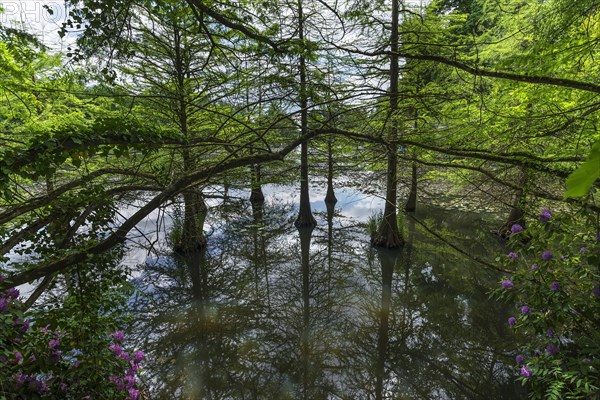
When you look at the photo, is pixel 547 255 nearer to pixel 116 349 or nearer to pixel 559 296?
pixel 559 296

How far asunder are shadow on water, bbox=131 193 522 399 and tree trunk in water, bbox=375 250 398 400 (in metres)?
0.02

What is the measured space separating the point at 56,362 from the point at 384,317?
16.3 ft

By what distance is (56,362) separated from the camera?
1.82 m

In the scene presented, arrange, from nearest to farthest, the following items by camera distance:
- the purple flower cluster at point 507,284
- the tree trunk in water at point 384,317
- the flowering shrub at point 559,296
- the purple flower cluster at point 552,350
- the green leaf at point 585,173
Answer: the green leaf at point 585,173 < the flowering shrub at point 559,296 < the purple flower cluster at point 552,350 < the purple flower cluster at point 507,284 < the tree trunk in water at point 384,317

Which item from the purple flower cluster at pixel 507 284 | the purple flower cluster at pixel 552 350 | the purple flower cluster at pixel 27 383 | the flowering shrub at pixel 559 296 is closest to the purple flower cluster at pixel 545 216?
the flowering shrub at pixel 559 296

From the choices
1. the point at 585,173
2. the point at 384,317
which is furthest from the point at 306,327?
the point at 585,173

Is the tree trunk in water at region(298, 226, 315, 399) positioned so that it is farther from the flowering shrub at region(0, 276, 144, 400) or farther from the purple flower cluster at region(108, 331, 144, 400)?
the flowering shrub at region(0, 276, 144, 400)

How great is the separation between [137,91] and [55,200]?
595 cm

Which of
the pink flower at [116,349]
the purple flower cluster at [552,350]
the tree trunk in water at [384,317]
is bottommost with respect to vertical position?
the tree trunk in water at [384,317]

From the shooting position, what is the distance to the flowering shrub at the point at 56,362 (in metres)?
1.56

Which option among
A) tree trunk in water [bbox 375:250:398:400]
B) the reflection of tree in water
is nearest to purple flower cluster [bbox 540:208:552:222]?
the reflection of tree in water

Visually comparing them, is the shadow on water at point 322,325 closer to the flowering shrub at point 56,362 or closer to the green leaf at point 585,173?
the flowering shrub at point 56,362

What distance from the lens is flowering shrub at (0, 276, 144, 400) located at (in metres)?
1.56

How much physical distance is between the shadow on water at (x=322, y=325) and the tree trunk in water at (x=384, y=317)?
2 centimetres
